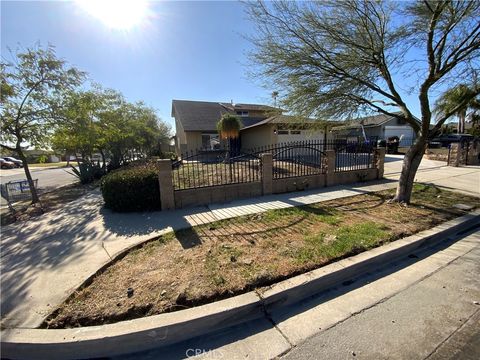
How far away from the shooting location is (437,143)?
1019 inches

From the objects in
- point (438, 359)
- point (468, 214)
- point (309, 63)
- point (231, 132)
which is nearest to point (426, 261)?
point (438, 359)

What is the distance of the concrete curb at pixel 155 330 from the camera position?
2.17 m

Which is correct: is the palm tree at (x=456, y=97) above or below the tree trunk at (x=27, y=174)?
above

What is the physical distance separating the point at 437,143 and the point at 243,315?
108 ft

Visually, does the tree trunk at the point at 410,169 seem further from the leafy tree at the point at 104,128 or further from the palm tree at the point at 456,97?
the leafy tree at the point at 104,128

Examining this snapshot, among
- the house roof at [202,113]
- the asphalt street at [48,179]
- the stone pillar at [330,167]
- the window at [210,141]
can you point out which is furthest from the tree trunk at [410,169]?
the window at [210,141]

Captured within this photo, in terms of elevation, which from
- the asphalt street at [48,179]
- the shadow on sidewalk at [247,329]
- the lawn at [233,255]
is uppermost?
the asphalt street at [48,179]

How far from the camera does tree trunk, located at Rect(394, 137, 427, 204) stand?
593cm

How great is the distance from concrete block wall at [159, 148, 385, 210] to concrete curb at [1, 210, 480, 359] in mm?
4053

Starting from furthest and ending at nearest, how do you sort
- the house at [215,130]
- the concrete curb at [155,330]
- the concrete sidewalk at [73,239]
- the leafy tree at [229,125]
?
the house at [215,130]
the leafy tree at [229,125]
the concrete sidewalk at [73,239]
the concrete curb at [155,330]

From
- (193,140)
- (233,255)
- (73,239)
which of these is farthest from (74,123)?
(193,140)

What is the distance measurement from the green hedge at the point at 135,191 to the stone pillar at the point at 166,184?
0.65ft

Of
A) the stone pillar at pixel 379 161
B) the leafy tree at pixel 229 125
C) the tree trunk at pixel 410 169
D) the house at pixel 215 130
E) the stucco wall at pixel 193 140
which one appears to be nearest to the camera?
the tree trunk at pixel 410 169

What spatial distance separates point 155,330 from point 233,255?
1594 millimetres
